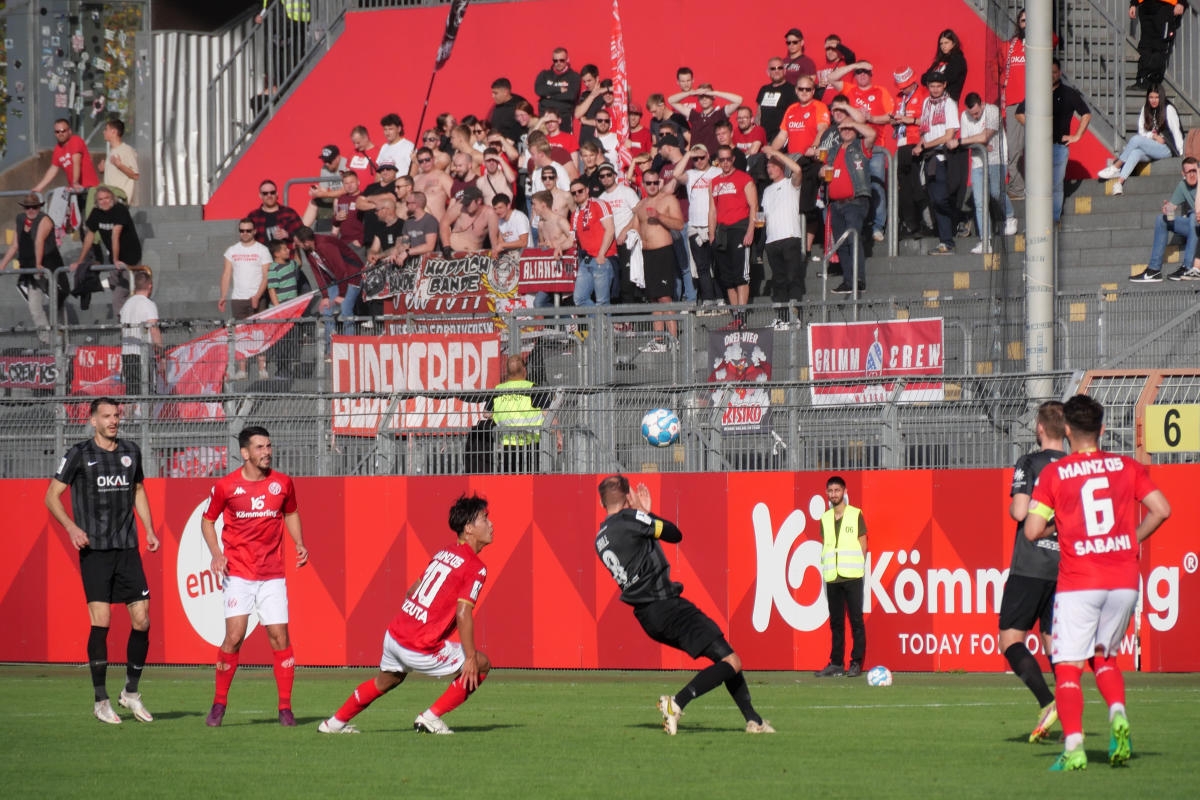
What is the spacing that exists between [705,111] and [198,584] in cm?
1101

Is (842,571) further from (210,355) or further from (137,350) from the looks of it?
(137,350)

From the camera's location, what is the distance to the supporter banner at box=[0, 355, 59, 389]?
69.4 feet

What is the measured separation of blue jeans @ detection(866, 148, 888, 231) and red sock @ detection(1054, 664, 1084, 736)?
1475 centimetres

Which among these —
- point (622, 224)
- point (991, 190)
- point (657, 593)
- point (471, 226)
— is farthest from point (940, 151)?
point (657, 593)

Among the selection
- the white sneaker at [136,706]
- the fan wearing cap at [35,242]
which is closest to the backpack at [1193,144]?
the white sneaker at [136,706]

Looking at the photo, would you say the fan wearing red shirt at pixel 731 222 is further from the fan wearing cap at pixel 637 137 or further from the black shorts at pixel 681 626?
the black shorts at pixel 681 626

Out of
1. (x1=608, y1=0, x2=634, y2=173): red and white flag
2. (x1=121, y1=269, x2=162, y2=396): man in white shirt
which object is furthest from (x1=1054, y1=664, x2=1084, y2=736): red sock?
(x1=608, y1=0, x2=634, y2=173): red and white flag

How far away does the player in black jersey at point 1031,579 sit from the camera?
11.3 m

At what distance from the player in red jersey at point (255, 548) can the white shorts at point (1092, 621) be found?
5.70m

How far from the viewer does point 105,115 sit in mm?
34750

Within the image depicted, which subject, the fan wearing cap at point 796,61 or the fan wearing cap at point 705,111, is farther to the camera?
the fan wearing cap at point 796,61

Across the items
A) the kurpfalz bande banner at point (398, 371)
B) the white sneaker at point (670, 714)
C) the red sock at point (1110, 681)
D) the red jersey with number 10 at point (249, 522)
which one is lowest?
the white sneaker at point (670, 714)

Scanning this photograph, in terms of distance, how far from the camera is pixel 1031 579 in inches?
462

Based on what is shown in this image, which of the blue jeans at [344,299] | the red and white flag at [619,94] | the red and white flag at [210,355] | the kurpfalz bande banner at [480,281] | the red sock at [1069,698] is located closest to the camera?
the red sock at [1069,698]
